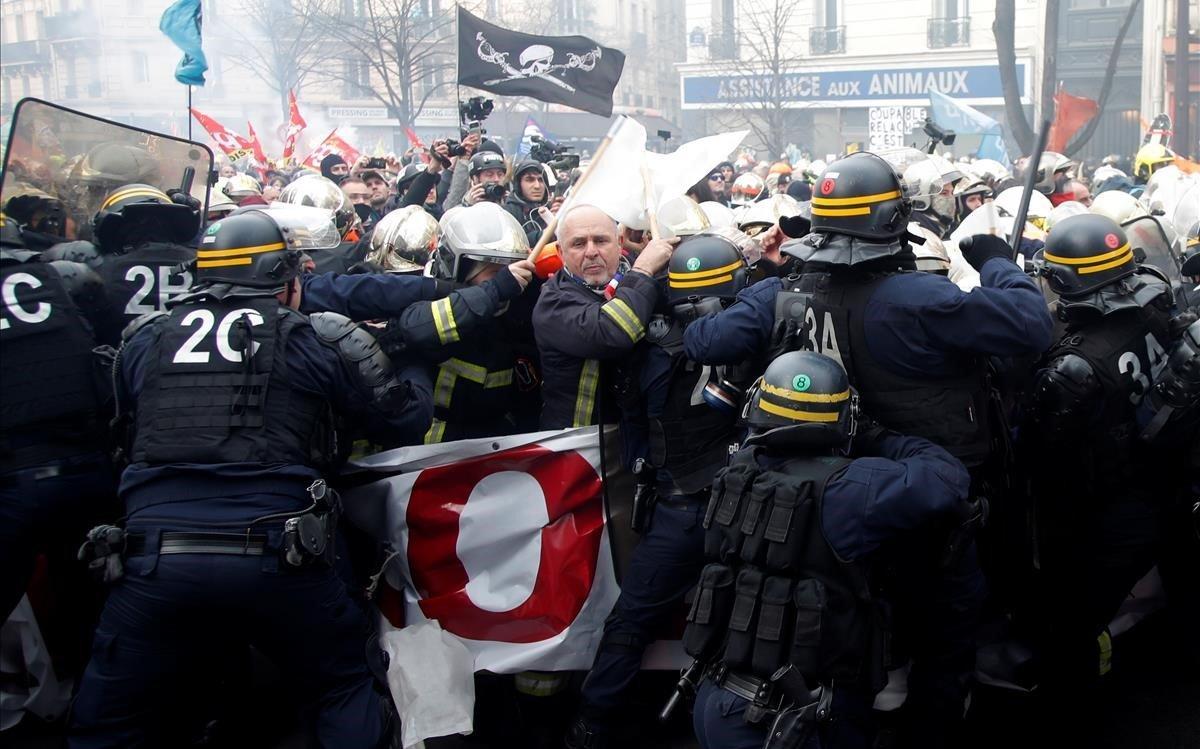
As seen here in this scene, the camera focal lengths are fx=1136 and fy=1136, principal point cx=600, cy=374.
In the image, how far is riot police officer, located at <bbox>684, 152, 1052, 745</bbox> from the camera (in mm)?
3758

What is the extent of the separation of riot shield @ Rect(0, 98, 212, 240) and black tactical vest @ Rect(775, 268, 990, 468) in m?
3.16

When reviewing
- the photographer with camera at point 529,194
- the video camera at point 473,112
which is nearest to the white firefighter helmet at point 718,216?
the photographer with camera at point 529,194

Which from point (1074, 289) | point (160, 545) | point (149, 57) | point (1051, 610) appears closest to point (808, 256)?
point (1074, 289)

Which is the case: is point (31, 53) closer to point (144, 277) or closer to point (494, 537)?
point (144, 277)

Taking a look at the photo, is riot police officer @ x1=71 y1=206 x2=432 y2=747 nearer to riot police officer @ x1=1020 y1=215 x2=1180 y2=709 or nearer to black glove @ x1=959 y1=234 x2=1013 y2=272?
black glove @ x1=959 y1=234 x2=1013 y2=272

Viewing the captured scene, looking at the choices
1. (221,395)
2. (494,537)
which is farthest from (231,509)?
(494,537)

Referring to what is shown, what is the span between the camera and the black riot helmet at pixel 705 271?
4531mm

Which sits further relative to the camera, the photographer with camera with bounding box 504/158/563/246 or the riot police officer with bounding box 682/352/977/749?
the photographer with camera with bounding box 504/158/563/246

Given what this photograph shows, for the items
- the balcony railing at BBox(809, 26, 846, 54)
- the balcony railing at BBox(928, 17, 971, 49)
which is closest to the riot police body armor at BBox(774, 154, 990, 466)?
the balcony railing at BBox(928, 17, 971, 49)

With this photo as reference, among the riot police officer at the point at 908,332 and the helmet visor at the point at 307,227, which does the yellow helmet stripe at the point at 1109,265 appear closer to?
the riot police officer at the point at 908,332

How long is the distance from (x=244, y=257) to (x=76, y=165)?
1446mm

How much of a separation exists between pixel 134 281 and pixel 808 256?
2.98 metres

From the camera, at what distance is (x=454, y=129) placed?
47.0 meters

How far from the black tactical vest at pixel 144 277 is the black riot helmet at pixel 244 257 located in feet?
3.41
